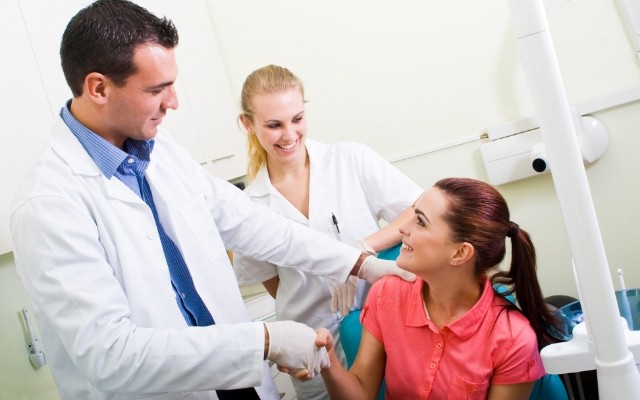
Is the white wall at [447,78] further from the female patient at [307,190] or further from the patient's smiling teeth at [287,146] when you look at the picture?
the patient's smiling teeth at [287,146]

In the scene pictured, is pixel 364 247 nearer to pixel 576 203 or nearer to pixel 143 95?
pixel 143 95

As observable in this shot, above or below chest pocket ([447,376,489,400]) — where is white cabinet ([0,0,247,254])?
above

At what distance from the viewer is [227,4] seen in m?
2.69

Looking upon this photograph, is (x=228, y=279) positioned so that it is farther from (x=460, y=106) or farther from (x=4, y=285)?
(x=460, y=106)

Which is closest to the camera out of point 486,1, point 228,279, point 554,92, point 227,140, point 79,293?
point 554,92

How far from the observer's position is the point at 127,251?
120cm

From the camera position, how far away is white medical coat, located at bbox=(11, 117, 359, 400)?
3.49 ft

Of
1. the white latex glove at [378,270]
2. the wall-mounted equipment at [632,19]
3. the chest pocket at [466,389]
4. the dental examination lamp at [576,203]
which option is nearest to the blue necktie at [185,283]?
the white latex glove at [378,270]

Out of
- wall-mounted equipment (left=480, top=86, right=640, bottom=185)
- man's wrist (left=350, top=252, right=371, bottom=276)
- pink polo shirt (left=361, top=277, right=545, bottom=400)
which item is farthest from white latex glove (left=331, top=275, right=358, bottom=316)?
wall-mounted equipment (left=480, top=86, right=640, bottom=185)

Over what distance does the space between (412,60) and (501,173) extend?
55 cm

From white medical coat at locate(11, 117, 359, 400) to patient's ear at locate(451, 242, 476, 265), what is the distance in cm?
44

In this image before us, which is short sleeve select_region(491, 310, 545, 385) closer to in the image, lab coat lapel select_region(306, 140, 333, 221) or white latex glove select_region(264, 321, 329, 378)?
white latex glove select_region(264, 321, 329, 378)

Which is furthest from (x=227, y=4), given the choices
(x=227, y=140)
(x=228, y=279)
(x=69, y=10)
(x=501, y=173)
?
(x=228, y=279)

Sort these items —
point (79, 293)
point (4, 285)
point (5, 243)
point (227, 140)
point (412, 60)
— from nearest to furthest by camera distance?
point (79, 293), point (5, 243), point (4, 285), point (412, 60), point (227, 140)
